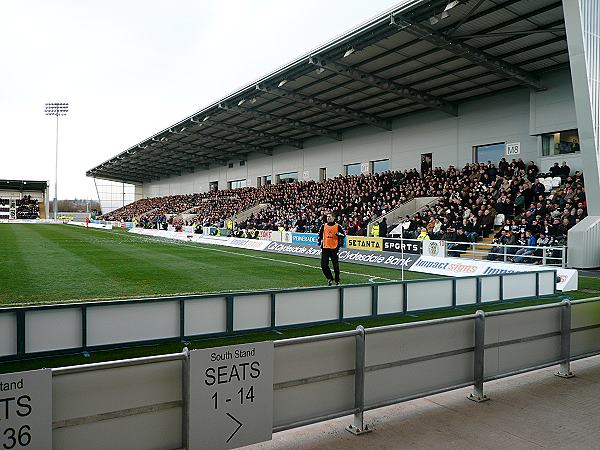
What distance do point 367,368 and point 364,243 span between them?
20518 mm

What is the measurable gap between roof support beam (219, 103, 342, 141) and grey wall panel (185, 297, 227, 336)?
31.7 meters

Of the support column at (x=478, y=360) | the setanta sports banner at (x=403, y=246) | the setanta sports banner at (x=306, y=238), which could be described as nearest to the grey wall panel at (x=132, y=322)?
the support column at (x=478, y=360)

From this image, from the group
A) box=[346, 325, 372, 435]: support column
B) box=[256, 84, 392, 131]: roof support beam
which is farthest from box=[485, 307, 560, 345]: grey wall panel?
box=[256, 84, 392, 131]: roof support beam

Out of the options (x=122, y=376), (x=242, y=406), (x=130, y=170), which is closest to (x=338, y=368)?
(x=242, y=406)

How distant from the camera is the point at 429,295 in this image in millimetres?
11094

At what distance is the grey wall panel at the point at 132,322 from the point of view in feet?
24.9

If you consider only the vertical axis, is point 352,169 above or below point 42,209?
above

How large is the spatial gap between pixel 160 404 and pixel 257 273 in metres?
14.0

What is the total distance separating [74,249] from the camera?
25.9 metres

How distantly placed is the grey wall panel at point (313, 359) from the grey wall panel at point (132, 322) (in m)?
Result: 4.29

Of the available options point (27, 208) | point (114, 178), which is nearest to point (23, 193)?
point (27, 208)

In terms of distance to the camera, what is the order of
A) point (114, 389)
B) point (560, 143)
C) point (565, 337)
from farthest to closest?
point (560, 143)
point (565, 337)
point (114, 389)

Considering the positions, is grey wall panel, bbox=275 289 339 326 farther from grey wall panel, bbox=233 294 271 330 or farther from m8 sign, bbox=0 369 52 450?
m8 sign, bbox=0 369 52 450

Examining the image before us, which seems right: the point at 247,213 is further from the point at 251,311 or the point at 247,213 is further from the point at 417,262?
the point at 251,311
